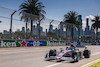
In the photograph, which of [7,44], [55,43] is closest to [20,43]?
[7,44]

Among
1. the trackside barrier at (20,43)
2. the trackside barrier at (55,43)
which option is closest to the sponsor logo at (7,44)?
the trackside barrier at (20,43)

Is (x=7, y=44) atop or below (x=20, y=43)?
below

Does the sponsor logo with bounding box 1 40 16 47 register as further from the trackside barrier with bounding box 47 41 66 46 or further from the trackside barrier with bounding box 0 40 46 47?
the trackside barrier with bounding box 47 41 66 46

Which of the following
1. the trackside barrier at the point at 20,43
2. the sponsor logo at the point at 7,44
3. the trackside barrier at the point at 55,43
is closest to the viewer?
the sponsor logo at the point at 7,44

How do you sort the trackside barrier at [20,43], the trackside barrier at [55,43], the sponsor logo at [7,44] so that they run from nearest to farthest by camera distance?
the sponsor logo at [7,44] < the trackside barrier at [20,43] < the trackside barrier at [55,43]

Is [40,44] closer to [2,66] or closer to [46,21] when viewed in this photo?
[46,21]

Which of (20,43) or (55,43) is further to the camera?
(55,43)

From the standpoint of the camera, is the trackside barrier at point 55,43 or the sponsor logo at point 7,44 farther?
the trackside barrier at point 55,43

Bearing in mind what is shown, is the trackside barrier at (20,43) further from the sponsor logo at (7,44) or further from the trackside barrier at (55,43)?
the trackside barrier at (55,43)

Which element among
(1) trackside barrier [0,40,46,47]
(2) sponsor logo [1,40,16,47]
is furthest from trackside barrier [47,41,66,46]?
(2) sponsor logo [1,40,16,47]

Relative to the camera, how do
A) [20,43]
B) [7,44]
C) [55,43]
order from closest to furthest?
[7,44], [20,43], [55,43]

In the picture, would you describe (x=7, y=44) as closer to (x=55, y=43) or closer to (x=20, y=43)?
(x=20, y=43)

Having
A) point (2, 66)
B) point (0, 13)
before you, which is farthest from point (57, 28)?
point (2, 66)

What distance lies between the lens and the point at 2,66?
25.8ft
